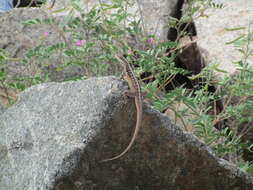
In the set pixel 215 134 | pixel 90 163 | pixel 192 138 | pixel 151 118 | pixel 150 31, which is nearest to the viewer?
pixel 90 163

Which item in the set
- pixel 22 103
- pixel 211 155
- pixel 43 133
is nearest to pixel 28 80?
pixel 22 103

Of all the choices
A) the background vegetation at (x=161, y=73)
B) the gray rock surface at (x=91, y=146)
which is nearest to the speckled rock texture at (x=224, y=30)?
the background vegetation at (x=161, y=73)

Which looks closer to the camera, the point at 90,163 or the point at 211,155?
the point at 90,163

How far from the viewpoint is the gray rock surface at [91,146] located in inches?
107

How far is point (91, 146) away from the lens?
108 inches

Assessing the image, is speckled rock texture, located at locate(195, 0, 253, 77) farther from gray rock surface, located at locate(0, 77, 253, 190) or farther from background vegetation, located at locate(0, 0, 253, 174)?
gray rock surface, located at locate(0, 77, 253, 190)

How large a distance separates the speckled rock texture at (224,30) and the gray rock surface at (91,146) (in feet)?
7.82

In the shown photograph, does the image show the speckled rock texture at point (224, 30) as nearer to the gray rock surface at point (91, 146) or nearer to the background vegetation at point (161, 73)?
the background vegetation at point (161, 73)

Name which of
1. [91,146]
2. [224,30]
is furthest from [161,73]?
[224,30]

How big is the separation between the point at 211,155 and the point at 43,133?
1.11 m

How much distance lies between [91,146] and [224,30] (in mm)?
3585

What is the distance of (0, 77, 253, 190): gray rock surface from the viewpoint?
2730mm

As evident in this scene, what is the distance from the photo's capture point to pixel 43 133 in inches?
115

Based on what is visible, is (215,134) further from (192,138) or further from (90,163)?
(90,163)
